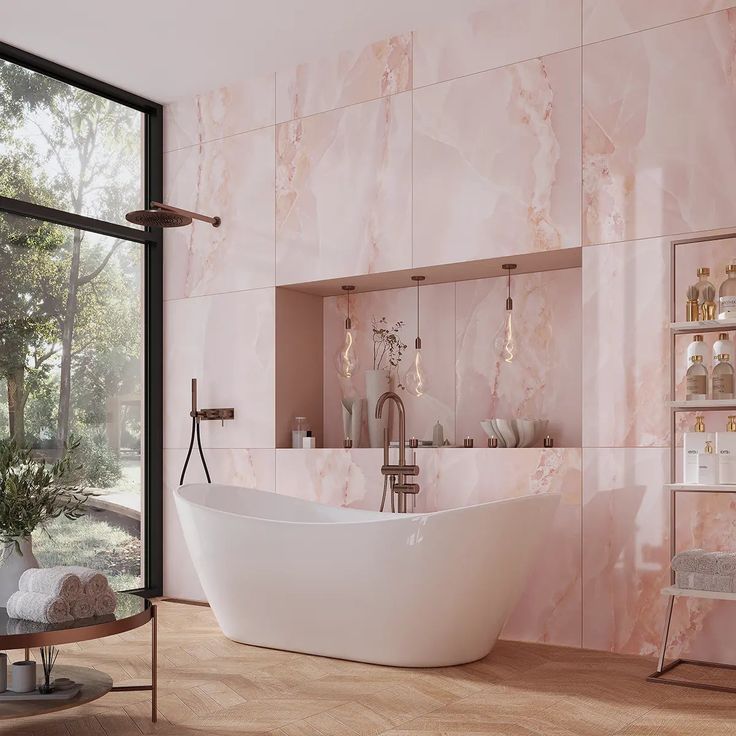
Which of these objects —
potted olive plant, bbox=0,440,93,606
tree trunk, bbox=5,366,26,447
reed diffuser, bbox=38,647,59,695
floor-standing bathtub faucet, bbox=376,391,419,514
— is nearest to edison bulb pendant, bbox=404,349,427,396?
floor-standing bathtub faucet, bbox=376,391,419,514

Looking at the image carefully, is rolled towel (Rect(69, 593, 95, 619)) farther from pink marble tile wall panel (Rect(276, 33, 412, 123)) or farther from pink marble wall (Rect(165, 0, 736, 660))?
pink marble tile wall panel (Rect(276, 33, 412, 123))

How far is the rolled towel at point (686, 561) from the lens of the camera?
349 centimetres

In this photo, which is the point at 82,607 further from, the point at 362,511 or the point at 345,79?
the point at 345,79

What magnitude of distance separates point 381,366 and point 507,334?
85cm

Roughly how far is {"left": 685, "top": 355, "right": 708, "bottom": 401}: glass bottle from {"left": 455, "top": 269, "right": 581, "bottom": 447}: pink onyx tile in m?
0.92

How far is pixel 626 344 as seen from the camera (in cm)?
405

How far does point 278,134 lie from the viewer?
17.4ft

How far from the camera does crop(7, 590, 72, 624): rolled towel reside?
2711 mm

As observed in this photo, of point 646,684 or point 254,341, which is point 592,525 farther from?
point 254,341

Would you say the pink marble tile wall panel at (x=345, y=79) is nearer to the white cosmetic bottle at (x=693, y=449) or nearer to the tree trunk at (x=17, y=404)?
the tree trunk at (x=17, y=404)

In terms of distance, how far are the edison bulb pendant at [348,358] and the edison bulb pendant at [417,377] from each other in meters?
0.34

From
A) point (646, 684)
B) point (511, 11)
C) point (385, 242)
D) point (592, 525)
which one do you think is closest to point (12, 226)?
point (385, 242)

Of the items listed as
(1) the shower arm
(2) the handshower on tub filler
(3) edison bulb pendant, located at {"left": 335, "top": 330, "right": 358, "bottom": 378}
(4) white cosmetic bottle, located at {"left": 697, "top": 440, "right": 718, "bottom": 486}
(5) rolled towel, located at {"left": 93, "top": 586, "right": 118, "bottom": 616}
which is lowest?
(5) rolled towel, located at {"left": 93, "top": 586, "right": 118, "bottom": 616}

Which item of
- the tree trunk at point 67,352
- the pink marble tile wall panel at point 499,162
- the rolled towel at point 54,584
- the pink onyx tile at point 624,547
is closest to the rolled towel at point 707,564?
the pink onyx tile at point 624,547
